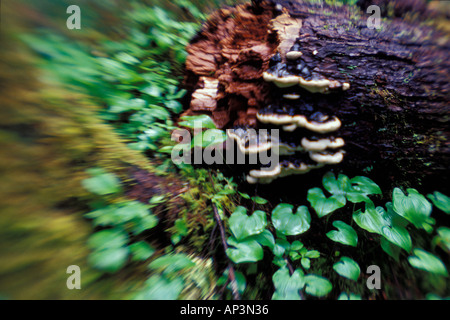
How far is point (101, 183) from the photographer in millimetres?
1324

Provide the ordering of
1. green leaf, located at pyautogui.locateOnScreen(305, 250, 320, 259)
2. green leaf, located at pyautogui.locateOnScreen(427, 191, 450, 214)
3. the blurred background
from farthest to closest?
green leaf, located at pyautogui.locateOnScreen(305, 250, 320, 259), green leaf, located at pyautogui.locateOnScreen(427, 191, 450, 214), the blurred background

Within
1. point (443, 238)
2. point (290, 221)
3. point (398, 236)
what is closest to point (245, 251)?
point (290, 221)

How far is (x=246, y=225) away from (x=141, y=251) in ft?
2.61

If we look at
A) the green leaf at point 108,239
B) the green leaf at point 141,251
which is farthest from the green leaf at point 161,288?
the green leaf at point 108,239

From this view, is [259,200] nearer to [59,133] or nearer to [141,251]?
[141,251]

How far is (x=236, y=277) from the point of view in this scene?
1327 mm

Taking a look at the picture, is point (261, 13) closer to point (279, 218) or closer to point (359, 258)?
point (279, 218)

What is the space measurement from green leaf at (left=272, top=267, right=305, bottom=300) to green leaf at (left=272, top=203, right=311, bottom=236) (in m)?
0.29

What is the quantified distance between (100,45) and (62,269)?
2.26 m

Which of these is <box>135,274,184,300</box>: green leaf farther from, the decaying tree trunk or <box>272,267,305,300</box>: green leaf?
the decaying tree trunk

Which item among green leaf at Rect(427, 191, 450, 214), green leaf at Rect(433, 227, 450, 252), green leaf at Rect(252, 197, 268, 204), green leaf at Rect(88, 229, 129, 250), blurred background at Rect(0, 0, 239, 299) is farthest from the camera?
green leaf at Rect(252, 197, 268, 204)

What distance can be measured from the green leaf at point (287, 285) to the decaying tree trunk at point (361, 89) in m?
0.93

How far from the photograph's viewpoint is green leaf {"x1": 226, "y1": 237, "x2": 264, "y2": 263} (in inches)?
50.2

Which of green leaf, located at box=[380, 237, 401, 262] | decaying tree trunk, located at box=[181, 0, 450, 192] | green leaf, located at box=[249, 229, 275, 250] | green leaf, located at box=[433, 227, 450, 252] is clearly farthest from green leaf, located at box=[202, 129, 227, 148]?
green leaf, located at box=[433, 227, 450, 252]
